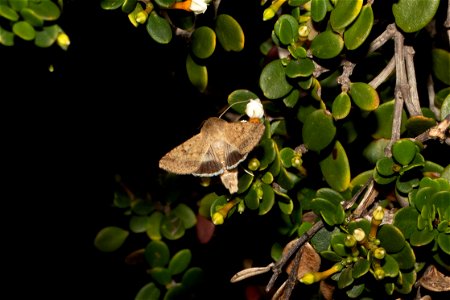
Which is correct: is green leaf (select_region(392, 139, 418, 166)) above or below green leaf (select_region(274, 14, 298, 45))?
below

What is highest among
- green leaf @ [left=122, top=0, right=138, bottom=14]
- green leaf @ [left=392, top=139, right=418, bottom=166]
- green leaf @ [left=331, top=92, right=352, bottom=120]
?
green leaf @ [left=122, top=0, right=138, bottom=14]

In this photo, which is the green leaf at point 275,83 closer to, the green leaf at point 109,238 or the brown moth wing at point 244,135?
the brown moth wing at point 244,135

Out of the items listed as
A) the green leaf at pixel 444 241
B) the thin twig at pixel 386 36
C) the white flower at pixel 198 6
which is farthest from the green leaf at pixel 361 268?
the white flower at pixel 198 6

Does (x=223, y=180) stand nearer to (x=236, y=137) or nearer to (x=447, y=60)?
(x=236, y=137)

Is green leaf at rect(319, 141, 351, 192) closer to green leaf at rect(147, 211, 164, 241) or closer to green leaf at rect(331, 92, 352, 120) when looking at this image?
green leaf at rect(331, 92, 352, 120)

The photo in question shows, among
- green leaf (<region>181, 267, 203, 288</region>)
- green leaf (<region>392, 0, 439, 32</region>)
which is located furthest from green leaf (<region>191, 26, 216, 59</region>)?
green leaf (<region>181, 267, 203, 288</region>)
